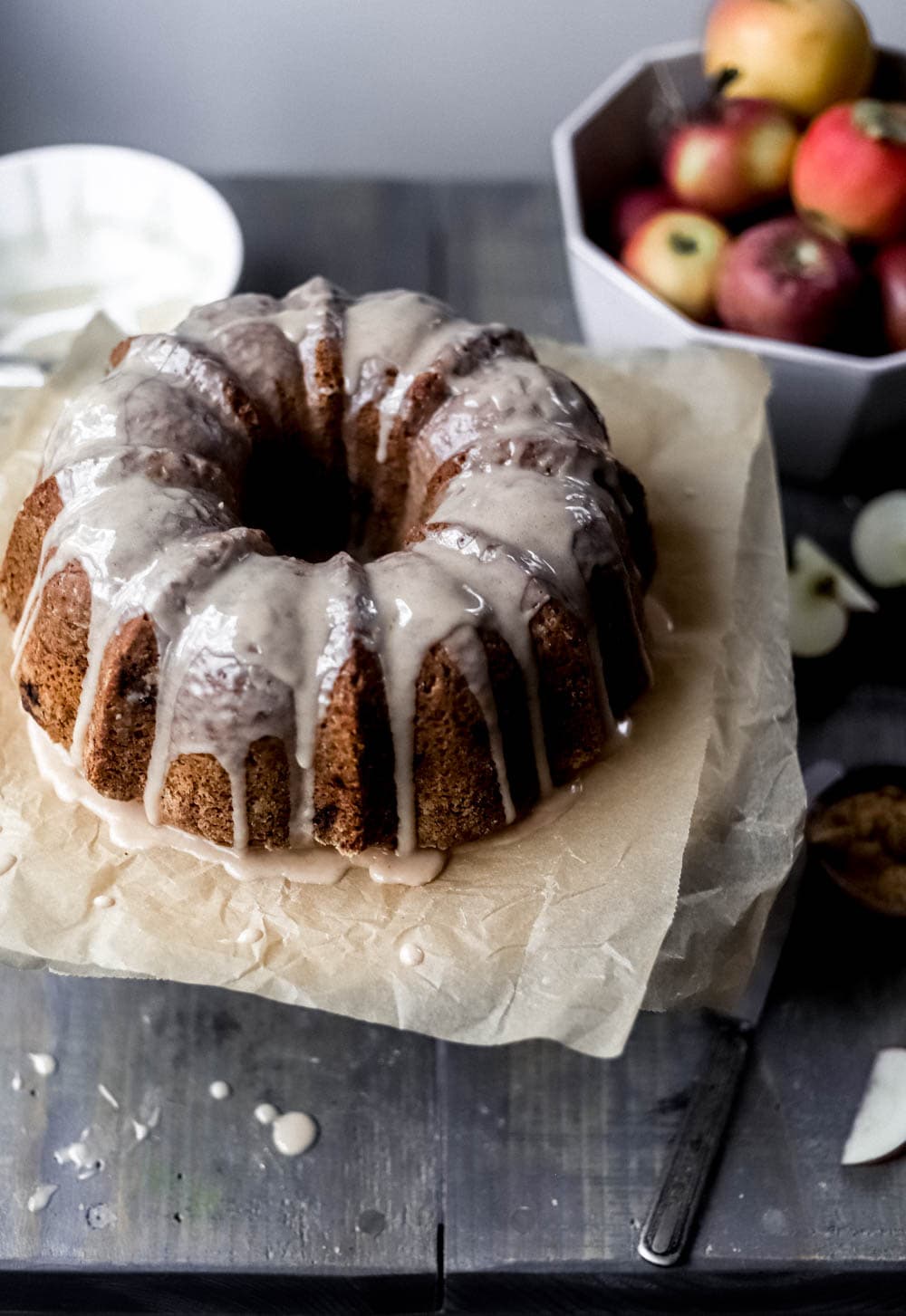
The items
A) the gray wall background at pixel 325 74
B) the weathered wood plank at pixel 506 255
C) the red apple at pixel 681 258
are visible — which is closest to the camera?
the red apple at pixel 681 258

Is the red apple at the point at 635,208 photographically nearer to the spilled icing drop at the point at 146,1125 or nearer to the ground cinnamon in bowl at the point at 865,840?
the ground cinnamon in bowl at the point at 865,840

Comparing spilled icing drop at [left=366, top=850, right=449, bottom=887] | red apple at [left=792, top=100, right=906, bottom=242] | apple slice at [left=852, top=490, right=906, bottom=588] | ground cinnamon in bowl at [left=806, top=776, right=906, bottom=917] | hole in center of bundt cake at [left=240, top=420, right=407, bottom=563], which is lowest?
ground cinnamon in bowl at [left=806, top=776, right=906, bottom=917]

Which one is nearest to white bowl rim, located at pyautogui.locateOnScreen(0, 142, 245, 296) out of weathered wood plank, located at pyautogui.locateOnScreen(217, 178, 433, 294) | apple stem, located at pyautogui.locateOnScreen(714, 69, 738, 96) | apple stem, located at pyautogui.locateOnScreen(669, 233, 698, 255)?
weathered wood plank, located at pyautogui.locateOnScreen(217, 178, 433, 294)

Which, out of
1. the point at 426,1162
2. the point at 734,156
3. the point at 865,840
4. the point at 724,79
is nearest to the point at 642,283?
the point at 734,156

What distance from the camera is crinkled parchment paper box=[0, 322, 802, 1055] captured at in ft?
4.34

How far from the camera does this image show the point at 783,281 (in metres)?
1.86

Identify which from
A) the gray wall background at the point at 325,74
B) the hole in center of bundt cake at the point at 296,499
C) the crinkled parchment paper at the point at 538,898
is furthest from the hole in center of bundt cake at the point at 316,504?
the gray wall background at the point at 325,74

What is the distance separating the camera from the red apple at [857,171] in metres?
1.88

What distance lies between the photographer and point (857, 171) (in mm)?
1888

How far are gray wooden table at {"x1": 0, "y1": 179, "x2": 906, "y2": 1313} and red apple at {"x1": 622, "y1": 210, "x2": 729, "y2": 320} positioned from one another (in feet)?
2.85

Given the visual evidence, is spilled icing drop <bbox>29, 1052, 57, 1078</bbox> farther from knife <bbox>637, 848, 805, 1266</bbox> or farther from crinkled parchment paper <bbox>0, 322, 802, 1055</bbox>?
knife <bbox>637, 848, 805, 1266</bbox>

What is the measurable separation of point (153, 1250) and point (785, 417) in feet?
4.34

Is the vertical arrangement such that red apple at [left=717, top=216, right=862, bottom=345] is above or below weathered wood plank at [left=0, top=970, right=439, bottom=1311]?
above

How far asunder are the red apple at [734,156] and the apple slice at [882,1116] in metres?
1.20
